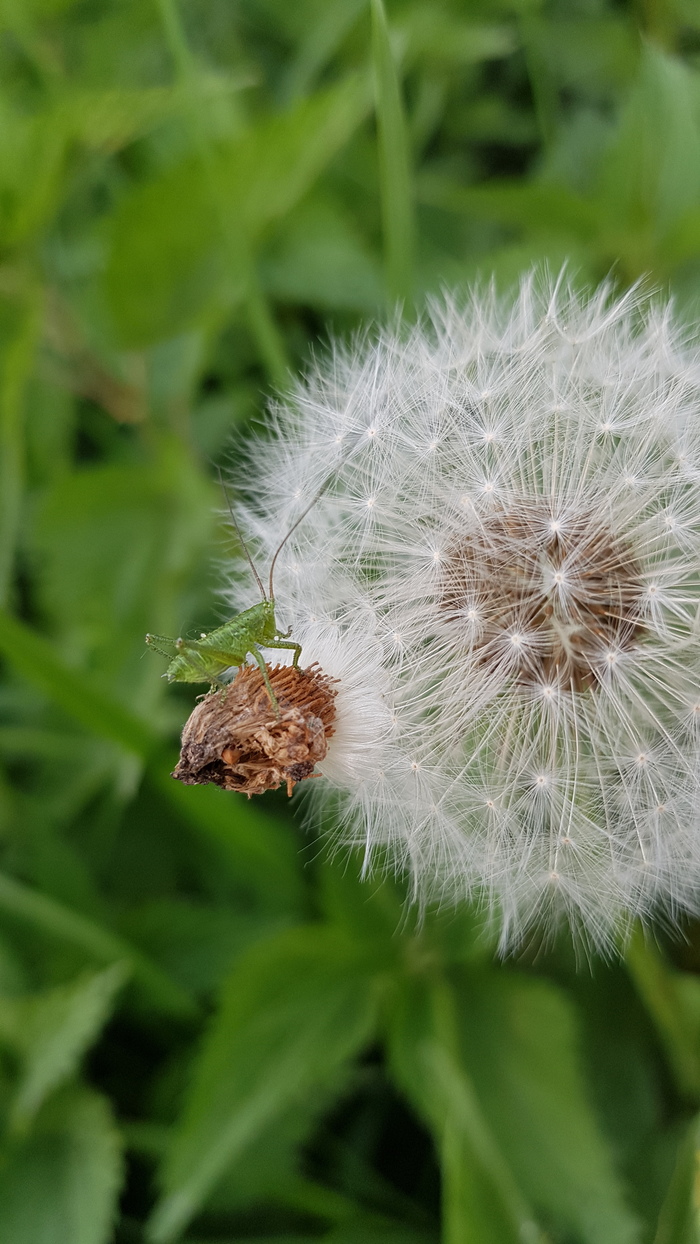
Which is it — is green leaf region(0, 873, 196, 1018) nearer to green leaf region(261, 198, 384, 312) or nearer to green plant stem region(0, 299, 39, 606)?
green plant stem region(0, 299, 39, 606)

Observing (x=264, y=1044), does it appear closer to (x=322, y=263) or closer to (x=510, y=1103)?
(x=510, y=1103)

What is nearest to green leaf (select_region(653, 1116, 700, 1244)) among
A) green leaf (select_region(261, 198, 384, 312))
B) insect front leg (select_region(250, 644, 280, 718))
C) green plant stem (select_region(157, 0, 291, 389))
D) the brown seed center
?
the brown seed center

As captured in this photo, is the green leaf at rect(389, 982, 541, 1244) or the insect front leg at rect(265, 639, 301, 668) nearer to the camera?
the insect front leg at rect(265, 639, 301, 668)

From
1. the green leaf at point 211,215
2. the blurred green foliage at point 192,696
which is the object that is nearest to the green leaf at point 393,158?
the blurred green foliage at point 192,696

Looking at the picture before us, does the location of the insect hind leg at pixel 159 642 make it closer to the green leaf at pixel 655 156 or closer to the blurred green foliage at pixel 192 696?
the blurred green foliage at pixel 192 696

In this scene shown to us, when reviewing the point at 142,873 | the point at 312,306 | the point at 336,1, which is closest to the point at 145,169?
the point at 312,306

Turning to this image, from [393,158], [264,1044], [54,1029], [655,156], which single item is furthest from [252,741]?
[655,156]

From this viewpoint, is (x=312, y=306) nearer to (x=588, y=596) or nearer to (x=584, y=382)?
(x=584, y=382)

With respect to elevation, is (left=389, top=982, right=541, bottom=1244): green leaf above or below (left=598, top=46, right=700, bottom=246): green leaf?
below
